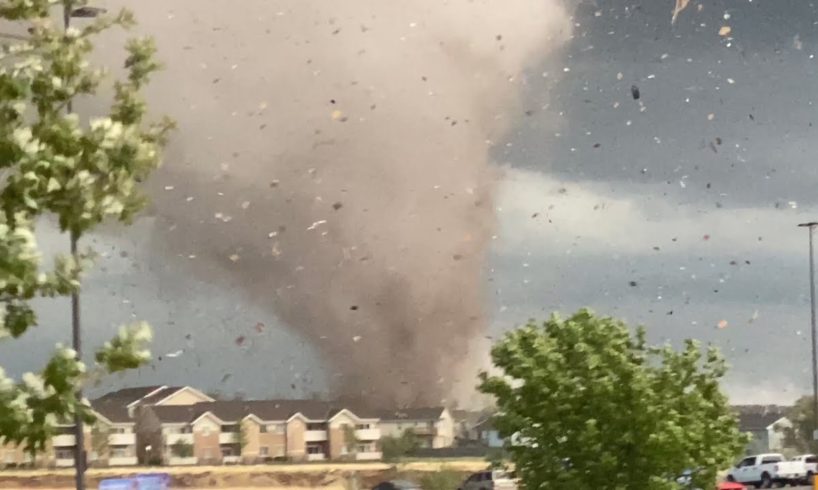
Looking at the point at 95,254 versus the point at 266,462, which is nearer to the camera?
the point at 95,254

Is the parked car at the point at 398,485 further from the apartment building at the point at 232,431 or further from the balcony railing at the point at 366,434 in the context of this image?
the balcony railing at the point at 366,434

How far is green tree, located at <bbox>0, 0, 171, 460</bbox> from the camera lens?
26.4ft

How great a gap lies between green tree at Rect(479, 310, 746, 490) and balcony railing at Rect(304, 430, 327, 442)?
12.0m

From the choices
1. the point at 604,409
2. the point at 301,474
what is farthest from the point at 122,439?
the point at 604,409

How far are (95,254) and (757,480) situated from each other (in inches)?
1548

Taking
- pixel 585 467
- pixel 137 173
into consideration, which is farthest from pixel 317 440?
pixel 137 173

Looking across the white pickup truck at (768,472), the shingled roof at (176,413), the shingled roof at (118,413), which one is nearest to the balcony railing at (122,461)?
the shingled roof at (118,413)

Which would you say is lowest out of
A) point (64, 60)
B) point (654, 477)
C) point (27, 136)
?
point (654, 477)

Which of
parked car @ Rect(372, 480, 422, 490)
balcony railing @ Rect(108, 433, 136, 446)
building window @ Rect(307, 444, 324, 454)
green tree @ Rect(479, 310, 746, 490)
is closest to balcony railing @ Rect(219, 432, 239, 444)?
building window @ Rect(307, 444, 324, 454)

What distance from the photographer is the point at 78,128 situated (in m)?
8.60

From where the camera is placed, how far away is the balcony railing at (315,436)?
35.2 meters

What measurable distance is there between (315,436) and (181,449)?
349cm

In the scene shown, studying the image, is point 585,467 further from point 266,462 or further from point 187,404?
point 266,462

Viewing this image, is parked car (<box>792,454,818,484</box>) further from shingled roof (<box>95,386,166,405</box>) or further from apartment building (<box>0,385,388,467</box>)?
shingled roof (<box>95,386,166,405</box>)
